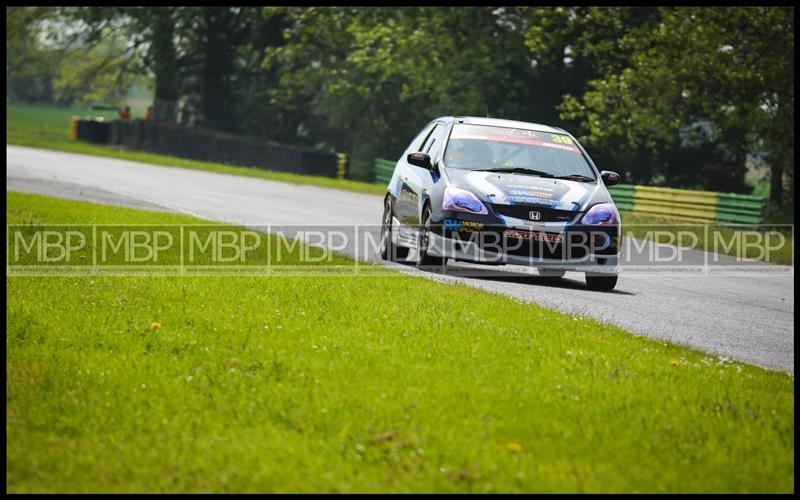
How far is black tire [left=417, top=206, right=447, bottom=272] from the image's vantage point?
14.0 m

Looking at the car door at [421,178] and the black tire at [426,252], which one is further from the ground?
the car door at [421,178]

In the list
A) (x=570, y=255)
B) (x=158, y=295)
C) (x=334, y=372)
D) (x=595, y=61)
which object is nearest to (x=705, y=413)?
(x=334, y=372)

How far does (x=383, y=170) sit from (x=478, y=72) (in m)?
5.01

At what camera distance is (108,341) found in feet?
28.1

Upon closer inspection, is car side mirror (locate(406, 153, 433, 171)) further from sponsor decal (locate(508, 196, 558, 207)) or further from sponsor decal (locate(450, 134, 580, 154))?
sponsor decal (locate(508, 196, 558, 207))

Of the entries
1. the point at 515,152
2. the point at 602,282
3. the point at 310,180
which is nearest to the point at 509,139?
the point at 515,152

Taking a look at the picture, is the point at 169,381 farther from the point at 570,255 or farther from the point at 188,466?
the point at 570,255

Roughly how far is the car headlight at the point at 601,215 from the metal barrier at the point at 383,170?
28661 mm

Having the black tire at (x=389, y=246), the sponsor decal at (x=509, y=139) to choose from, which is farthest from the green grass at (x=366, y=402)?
the black tire at (x=389, y=246)

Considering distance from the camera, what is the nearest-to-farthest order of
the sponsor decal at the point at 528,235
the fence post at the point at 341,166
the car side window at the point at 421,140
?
the sponsor decal at the point at 528,235 → the car side window at the point at 421,140 → the fence post at the point at 341,166

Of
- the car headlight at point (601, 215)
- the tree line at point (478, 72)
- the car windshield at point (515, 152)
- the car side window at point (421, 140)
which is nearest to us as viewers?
the car headlight at point (601, 215)

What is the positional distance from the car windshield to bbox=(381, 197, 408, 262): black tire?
1505 mm

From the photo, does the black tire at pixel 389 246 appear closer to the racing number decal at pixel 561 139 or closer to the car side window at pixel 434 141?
the car side window at pixel 434 141

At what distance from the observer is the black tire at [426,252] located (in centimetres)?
1405
